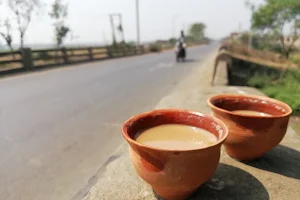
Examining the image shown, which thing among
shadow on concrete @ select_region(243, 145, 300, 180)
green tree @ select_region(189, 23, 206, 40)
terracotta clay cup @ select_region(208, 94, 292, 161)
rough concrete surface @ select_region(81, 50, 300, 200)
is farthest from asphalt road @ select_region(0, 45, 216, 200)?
green tree @ select_region(189, 23, 206, 40)

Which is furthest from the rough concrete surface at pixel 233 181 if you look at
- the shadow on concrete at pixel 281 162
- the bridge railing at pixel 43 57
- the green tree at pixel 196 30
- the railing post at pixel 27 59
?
the green tree at pixel 196 30

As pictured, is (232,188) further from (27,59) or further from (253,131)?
(27,59)

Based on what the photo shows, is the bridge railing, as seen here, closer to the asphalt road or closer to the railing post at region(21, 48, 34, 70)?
the railing post at region(21, 48, 34, 70)

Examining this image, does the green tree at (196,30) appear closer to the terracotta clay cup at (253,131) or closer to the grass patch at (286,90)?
the grass patch at (286,90)

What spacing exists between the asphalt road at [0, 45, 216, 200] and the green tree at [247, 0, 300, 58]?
13.0 meters

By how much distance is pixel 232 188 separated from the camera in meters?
2.35

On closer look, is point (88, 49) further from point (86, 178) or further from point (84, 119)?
point (86, 178)

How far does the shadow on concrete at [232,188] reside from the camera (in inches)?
87.8

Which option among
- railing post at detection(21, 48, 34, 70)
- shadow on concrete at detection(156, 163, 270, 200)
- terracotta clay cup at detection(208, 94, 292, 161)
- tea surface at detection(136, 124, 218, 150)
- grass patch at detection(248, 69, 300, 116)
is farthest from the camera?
railing post at detection(21, 48, 34, 70)

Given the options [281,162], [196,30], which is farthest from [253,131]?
[196,30]

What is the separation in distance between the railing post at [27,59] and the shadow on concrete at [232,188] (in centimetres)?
1133

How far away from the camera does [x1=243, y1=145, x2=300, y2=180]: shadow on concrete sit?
268 cm

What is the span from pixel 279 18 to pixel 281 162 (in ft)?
59.8

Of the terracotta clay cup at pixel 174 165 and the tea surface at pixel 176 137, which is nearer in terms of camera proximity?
the terracotta clay cup at pixel 174 165
